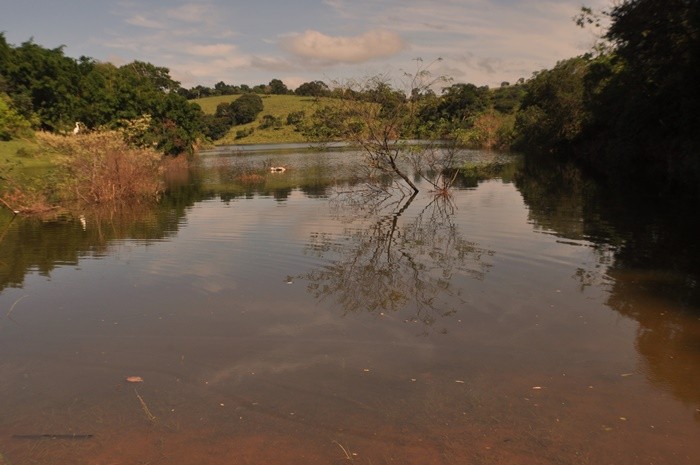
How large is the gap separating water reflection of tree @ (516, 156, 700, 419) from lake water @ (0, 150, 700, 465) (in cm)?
6

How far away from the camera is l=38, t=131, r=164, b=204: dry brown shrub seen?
975 inches

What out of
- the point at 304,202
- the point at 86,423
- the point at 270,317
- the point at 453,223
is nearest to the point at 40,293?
the point at 270,317

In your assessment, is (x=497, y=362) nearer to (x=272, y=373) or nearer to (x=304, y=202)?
(x=272, y=373)

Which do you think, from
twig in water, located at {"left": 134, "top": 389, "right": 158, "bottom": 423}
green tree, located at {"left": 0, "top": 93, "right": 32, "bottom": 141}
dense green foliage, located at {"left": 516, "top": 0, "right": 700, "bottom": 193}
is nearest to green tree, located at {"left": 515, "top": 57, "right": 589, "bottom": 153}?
dense green foliage, located at {"left": 516, "top": 0, "right": 700, "bottom": 193}

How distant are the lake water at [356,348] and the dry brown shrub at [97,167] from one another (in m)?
9.16

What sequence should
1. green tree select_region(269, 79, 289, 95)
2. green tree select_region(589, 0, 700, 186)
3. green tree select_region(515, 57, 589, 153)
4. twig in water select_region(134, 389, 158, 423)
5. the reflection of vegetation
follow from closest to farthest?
twig in water select_region(134, 389, 158, 423) → the reflection of vegetation → green tree select_region(589, 0, 700, 186) → green tree select_region(515, 57, 589, 153) → green tree select_region(269, 79, 289, 95)

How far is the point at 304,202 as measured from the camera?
24672 millimetres

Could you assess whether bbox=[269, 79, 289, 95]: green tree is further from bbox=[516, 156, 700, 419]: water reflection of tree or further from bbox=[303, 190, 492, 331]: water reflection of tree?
bbox=[303, 190, 492, 331]: water reflection of tree

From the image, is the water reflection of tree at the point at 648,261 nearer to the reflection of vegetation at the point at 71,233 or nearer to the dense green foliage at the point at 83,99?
the reflection of vegetation at the point at 71,233

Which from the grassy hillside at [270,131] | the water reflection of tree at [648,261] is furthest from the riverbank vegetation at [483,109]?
the grassy hillside at [270,131]

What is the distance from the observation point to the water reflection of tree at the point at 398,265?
9.94 meters

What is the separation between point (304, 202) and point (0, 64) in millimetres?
53427

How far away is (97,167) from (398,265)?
733 inches

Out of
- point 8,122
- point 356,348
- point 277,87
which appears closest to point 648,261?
point 356,348
